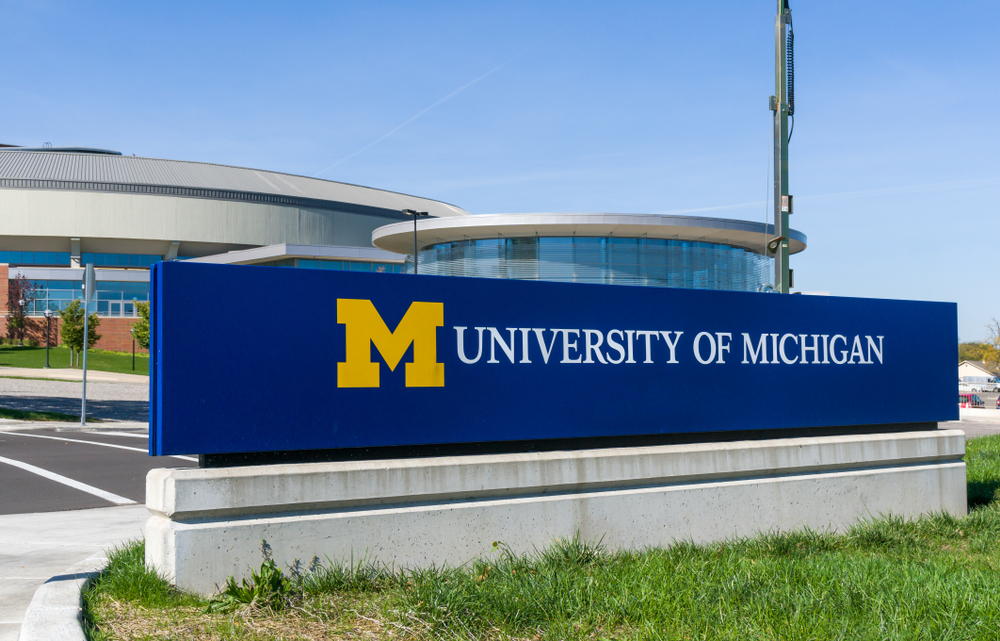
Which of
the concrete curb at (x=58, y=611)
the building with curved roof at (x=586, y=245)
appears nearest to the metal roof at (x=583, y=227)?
the building with curved roof at (x=586, y=245)

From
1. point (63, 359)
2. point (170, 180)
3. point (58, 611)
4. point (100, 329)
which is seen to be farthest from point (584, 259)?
point (170, 180)

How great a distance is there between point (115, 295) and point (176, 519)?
231 feet

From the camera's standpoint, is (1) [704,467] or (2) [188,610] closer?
(2) [188,610]

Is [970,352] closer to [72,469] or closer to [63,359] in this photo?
[63,359]

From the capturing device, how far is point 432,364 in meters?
5.57

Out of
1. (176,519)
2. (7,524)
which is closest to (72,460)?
(7,524)

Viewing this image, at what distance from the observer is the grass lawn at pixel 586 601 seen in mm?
4023

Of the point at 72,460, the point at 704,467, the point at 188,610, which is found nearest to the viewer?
the point at 188,610

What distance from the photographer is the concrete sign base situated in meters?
4.70

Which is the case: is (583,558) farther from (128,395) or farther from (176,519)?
(128,395)

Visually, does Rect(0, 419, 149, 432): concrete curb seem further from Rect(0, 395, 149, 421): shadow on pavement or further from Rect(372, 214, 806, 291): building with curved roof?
Rect(372, 214, 806, 291): building with curved roof

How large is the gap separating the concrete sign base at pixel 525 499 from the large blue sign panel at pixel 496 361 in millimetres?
253

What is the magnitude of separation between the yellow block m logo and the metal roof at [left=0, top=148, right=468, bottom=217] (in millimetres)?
73926

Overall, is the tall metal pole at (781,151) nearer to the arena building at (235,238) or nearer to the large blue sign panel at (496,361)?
the large blue sign panel at (496,361)
